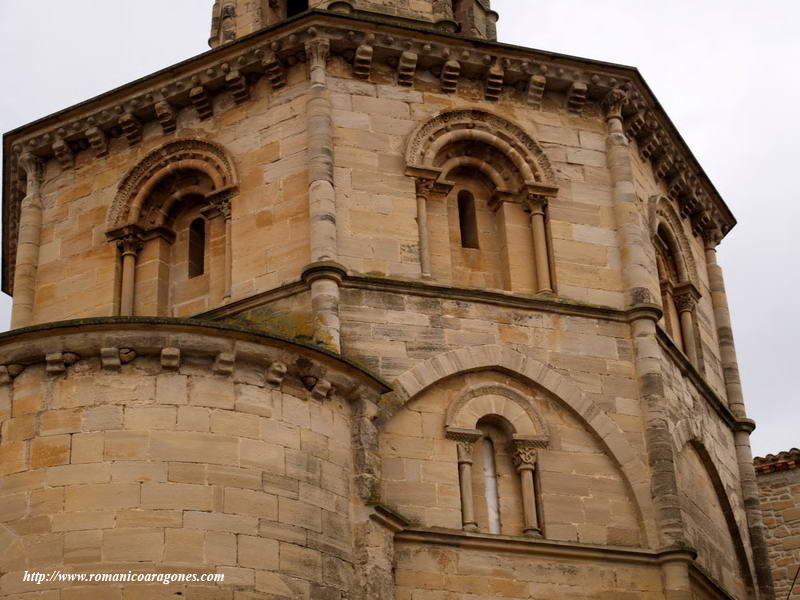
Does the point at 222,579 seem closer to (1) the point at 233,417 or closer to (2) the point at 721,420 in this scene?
(1) the point at 233,417

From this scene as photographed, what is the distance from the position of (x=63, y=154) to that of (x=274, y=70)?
11.8ft

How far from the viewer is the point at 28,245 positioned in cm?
2339

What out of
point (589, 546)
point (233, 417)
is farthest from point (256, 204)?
point (589, 546)

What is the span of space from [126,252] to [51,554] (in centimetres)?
713

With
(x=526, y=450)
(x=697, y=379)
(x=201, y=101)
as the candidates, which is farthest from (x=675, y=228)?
(x=201, y=101)

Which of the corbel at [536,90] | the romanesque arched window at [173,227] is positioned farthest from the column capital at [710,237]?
the romanesque arched window at [173,227]

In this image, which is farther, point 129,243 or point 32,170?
point 32,170

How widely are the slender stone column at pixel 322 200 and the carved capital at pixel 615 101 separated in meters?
4.18

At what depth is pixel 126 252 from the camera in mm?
22703

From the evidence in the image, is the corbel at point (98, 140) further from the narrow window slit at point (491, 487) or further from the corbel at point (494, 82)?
the narrow window slit at point (491, 487)

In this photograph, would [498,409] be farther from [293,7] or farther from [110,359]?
[293,7]

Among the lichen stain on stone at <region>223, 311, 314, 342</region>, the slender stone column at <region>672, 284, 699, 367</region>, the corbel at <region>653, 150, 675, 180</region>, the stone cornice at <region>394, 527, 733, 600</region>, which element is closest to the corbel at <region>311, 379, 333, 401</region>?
the lichen stain on stone at <region>223, 311, 314, 342</region>

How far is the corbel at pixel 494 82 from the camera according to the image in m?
22.8

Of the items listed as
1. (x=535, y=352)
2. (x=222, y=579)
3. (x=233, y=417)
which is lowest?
(x=222, y=579)
